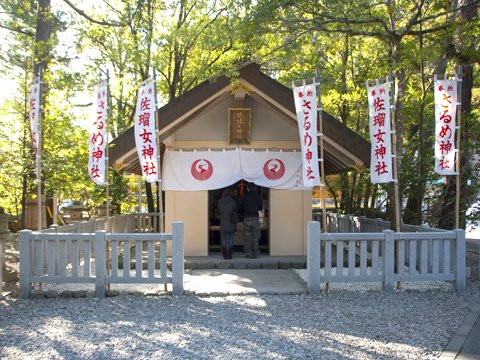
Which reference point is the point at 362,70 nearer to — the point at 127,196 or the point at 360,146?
the point at 360,146

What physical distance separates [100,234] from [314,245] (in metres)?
3.50

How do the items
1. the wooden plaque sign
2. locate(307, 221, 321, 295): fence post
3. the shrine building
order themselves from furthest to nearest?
the wooden plaque sign → the shrine building → locate(307, 221, 321, 295): fence post

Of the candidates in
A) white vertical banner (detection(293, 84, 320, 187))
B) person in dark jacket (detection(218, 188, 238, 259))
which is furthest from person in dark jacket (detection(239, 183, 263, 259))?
white vertical banner (detection(293, 84, 320, 187))

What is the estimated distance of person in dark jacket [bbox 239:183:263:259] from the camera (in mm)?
10461

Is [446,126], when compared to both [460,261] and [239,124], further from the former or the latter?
[239,124]

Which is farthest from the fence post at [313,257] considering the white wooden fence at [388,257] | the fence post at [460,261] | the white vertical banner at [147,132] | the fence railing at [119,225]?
the fence railing at [119,225]

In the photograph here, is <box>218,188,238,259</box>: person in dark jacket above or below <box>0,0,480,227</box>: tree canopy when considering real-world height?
below

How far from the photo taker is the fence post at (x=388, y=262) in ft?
25.1

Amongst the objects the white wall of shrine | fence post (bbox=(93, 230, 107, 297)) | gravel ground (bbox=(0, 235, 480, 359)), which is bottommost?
gravel ground (bbox=(0, 235, 480, 359))

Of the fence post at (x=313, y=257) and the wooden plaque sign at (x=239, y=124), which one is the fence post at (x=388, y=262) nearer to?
the fence post at (x=313, y=257)

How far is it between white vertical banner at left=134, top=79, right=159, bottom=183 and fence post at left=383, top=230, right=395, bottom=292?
4107mm

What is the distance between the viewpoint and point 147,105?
7.96 metres

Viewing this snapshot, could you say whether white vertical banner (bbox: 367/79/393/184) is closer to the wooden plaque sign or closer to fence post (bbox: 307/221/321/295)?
fence post (bbox: 307/221/321/295)

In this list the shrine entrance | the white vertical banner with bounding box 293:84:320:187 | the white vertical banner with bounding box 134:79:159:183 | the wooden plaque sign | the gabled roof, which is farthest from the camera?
the shrine entrance
